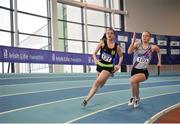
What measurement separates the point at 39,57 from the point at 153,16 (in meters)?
13.8

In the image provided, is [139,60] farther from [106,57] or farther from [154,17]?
[154,17]

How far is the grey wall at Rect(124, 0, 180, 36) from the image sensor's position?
82.9 ft

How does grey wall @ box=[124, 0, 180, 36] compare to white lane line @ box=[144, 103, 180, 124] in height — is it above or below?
above

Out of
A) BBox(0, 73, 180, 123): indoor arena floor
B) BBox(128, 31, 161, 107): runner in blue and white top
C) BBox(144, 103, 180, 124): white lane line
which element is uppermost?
BBox(128, 31, 161, 107): runner in blue and white top

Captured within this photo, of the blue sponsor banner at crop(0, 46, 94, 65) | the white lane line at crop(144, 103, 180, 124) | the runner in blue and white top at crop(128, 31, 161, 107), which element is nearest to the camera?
the white lane line at crop(144, 103, 180, 124)

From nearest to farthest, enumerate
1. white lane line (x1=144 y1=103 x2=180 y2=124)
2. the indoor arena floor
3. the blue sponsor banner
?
white lane line (x1=144 y1=103 x2=180 y2=124)
the indoor arena floor
the blue sponsor banner

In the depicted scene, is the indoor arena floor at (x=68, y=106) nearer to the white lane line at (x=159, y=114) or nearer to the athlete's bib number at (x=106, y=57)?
the white lane line at (x=159, y=114)

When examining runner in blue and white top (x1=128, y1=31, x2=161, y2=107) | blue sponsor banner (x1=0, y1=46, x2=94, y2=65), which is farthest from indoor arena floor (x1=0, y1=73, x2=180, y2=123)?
blue sponsor banner (x1=0, y1=46, x2=94, y2=65)

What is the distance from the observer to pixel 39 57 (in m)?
15.4

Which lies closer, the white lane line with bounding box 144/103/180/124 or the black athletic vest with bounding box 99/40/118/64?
the white lane line with bounding box 144/103/180/124

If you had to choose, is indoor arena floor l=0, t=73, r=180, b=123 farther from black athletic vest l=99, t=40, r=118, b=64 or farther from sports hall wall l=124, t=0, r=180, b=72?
sports hall wall l=124, t=0, r=180, b=72

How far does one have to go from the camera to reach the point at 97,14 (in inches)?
979

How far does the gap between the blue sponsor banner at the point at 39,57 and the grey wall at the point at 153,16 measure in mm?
8049

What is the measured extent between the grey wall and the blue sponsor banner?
805 centimetres
